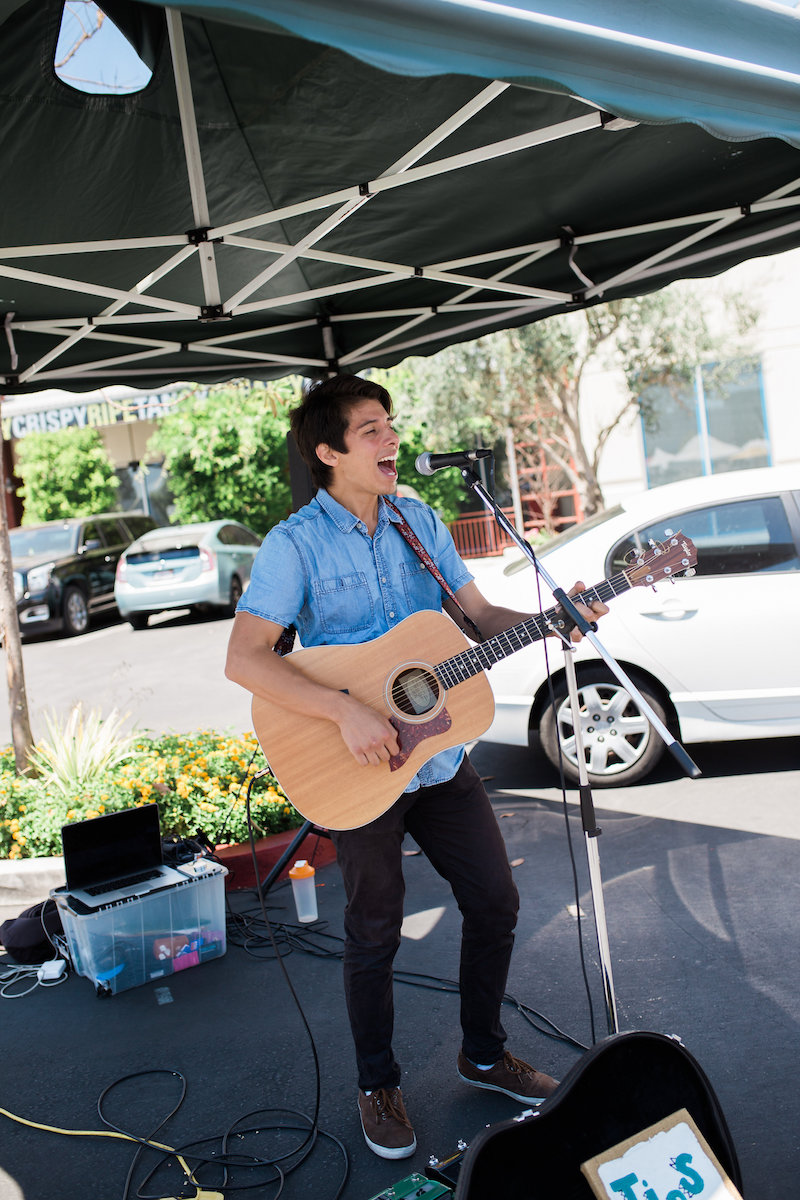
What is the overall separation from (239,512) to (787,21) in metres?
17.9

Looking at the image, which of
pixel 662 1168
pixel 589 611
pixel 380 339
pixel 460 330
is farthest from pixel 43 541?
pixel 662 1168

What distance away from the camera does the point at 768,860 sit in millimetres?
4672

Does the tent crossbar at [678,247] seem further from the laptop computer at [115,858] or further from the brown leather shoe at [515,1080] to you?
the brown leather shoe at [515,1080]

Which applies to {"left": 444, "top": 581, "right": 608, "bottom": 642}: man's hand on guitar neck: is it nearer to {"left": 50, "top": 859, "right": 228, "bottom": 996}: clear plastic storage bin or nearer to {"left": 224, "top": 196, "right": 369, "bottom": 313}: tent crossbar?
{"left": 224, "top": 196, "right": 369, "bottom": 313}: tent crossbar

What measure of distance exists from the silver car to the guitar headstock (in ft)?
41.1

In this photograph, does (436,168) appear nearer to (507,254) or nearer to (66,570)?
(507,254)

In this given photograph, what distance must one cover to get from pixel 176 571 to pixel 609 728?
1031 cm

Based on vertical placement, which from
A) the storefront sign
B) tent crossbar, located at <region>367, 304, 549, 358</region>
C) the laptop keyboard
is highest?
the storefront sign

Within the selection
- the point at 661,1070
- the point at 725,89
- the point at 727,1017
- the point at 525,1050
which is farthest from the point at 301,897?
the point at 725,89

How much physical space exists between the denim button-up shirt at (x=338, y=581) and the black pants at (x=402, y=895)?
126mm

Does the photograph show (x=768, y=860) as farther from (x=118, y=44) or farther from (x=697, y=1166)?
(x=118, y=44)

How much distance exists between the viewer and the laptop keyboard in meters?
4.16

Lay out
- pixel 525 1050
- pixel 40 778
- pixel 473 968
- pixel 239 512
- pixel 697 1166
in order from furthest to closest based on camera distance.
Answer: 1. pixel 239 512
2. pixel 40 778
3. pixel 525 1050
4. pixel 473 968
5. pixel 697 1166

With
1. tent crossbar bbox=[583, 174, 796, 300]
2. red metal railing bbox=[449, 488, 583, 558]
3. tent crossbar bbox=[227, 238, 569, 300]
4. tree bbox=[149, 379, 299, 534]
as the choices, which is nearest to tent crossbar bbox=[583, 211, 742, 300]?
tent crossbar bbox=[583, 174, 796, 300]
